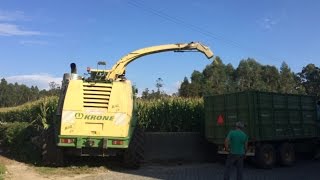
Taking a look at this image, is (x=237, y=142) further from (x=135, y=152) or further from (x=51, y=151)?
(x=51, y=151)

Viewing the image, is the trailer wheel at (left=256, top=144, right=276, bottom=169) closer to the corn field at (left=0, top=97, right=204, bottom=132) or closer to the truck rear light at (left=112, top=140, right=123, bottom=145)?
the corn field at (left=0, top=97, right=204, bottom=132)

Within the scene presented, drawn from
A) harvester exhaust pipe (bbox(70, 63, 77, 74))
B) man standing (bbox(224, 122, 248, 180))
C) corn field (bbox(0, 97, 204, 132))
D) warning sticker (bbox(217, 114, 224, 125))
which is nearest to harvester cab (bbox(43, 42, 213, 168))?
harvester exhaust pipe (bbox(70, 63, 77, 74))

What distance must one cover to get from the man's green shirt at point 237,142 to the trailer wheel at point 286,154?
19.5 feet

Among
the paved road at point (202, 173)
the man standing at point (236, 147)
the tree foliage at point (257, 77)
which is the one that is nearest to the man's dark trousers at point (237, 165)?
the man standing at point (236, 147)

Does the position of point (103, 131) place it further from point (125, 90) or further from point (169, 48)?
point (169, 48)

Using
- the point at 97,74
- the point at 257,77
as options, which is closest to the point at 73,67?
the point at 97,74

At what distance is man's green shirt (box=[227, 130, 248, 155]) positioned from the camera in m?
13.5

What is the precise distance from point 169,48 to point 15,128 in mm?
7746

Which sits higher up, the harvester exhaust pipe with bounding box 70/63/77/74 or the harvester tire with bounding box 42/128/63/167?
the harvester exhaust pipe with bounding box 70/63/77/74

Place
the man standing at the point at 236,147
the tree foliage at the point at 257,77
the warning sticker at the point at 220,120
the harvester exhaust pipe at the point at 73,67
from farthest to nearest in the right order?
the tree foliage at the point at 257,77 → the warning sticker at the point at 220,120 → the harvester exhaust pipe at the point at 73,67 → the man standing at the point at 236,147

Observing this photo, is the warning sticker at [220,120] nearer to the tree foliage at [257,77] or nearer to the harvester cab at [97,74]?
the harvester cab at [97,74]

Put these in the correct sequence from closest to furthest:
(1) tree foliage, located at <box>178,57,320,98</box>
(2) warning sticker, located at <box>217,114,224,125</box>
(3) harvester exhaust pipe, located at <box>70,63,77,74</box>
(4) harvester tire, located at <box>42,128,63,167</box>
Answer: (4) harvester tire, located at <box>42,128,63,167</box> < (3) harvester exhaust pipe, located at <box>70,63,77,74</box> < (2) warning sticker, located at <box>217,114,224,125</box> < (1) tree foliage, located at <box>178,57,320,98</box>

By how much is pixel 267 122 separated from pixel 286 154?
5.87 ft

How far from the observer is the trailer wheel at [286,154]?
18.9 m
